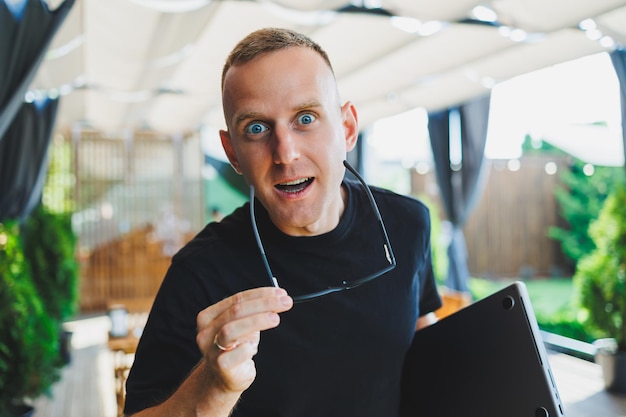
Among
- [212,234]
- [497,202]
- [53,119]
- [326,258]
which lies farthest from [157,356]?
[497,202]

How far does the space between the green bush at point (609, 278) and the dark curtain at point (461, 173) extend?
9.53 feet

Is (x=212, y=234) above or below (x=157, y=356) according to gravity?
above

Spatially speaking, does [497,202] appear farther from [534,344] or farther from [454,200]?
[534,344]

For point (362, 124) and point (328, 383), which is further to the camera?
point (362, 124)

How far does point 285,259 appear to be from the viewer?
114 cm

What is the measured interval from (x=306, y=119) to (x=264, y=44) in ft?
0.50

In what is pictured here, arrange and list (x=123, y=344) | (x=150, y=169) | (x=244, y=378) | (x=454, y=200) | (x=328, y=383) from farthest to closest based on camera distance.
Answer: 1. (x=150, y=169)
2. (x=454, y=200)
3. (x=123, y=344)
4. (x=328, y=383)
5. (x=244, y=378)

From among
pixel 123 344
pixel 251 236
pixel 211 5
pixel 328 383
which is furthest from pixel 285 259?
pixel 123 344

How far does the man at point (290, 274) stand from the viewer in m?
0.99

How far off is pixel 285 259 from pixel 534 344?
49 centimetres

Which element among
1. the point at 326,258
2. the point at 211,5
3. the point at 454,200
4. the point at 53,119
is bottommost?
the point at 454,200

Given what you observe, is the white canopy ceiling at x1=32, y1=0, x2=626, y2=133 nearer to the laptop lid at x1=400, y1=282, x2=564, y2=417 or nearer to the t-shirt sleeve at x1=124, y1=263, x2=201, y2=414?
the laptop lid at x1=400, y1=282, x2=564, y2=417

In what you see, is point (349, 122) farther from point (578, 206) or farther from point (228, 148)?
point (578, 206)

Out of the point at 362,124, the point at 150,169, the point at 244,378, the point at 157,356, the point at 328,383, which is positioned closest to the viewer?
the point at 244,378
